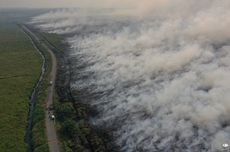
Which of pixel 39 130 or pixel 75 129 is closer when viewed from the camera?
pixel 75 129

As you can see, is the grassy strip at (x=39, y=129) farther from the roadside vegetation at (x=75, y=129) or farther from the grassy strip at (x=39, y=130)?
the roadside vegetation at (x=75, y=129)

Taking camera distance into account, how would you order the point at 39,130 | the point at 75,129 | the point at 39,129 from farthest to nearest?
the point at 39,129
the point at 39,130
the point at 75,129

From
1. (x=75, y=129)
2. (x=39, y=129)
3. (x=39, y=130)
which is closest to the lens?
(x=75, y=129)

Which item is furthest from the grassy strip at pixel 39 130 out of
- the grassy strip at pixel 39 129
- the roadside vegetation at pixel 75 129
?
the roadside vegetation at pixel 75 129

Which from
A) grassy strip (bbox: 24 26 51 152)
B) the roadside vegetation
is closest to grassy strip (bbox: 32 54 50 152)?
grassy strip (bbox: 24 26 51 152)

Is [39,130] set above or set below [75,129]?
below

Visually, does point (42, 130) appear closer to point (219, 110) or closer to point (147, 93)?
point (147, 93)

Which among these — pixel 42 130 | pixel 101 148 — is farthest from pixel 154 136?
pixel 42 130

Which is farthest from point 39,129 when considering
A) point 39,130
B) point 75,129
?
point 75,129

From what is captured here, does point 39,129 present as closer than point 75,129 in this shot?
No

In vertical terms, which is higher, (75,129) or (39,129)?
(75,129)

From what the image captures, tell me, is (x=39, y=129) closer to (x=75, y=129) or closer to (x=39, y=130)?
(x=39, y=130)
